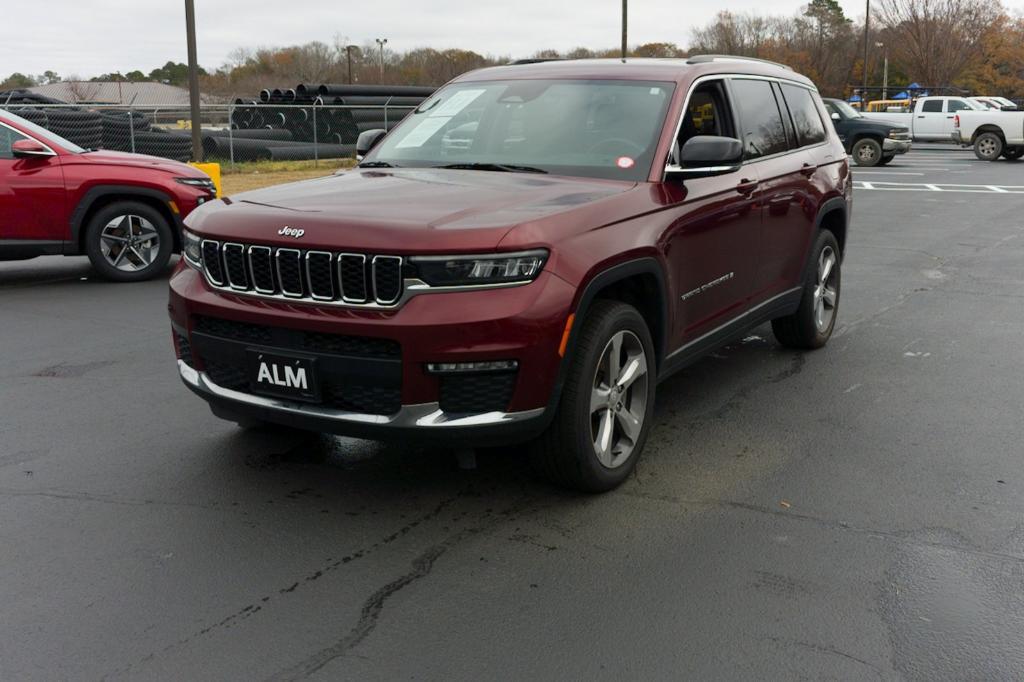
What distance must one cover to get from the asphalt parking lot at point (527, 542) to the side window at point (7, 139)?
3874 millimetres

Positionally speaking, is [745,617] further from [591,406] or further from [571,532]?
[591,406]

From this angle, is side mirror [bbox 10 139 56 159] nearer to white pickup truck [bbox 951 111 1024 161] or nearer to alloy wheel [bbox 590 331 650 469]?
alloy wheel [bbox 590 331 650 469]

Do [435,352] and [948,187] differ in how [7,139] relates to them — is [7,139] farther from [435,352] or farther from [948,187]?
[948,187]

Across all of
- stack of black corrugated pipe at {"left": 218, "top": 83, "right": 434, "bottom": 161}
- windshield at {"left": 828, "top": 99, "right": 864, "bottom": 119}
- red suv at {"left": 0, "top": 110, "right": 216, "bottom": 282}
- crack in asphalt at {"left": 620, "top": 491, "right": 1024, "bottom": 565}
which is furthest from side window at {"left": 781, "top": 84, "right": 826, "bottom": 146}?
windshield at {"left": 828, "top": 99, "right": 864, "bottom": 119}

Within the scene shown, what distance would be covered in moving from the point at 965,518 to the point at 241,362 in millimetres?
3008

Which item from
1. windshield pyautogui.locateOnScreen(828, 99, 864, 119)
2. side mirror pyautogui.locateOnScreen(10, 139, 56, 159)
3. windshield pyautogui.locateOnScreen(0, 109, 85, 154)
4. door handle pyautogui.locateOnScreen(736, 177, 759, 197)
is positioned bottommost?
door handle pyautogui.locateOnScreen(736, 177, 759, 197)

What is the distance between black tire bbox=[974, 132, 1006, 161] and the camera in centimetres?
3128

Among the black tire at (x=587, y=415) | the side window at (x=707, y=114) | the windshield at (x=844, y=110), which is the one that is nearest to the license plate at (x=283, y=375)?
the black tire at (x=587, y=415)

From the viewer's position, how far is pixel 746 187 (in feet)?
18.0

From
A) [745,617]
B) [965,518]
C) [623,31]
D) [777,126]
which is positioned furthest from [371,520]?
[623,31]

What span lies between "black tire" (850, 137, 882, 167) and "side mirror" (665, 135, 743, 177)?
86.0 ft

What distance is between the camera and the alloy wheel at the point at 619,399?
169 inches

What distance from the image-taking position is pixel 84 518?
A: 13.8 feet

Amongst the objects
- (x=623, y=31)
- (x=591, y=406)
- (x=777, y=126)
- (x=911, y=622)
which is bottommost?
(x=911, y=622)
